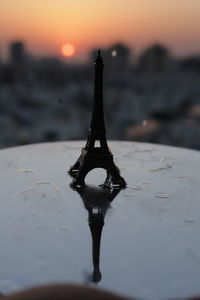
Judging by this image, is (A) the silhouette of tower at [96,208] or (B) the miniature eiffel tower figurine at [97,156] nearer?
(A) the silhouette of tower at [96,208]

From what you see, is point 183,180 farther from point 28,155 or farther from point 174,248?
point 28,155

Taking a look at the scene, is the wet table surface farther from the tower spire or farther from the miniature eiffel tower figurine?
the tower spire

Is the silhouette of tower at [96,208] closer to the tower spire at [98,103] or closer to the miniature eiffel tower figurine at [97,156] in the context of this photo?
the miniature eiffel tower figurine at [97,156]

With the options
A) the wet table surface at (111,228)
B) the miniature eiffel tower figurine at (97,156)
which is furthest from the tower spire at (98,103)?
the wet table surface at (111,228)

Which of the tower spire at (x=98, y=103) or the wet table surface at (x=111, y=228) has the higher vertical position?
the tower spire at (x=98, y=103)

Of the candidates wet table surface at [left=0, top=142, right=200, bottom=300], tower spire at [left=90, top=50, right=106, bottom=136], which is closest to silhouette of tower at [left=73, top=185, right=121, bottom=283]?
wet table surface at [left=0, top=142, right=200, bottom=300]

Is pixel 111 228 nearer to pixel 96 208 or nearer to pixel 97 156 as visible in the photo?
pixel 96 208

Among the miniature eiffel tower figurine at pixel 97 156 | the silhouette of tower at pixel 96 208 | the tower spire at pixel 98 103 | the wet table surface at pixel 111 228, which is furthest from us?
the miniature eiffel tower figurine at pixel 97 156
